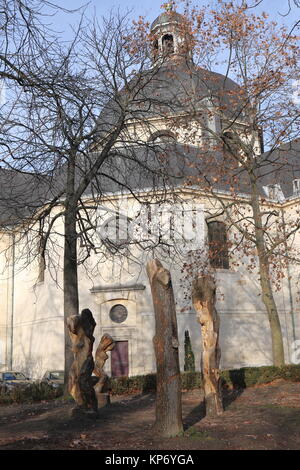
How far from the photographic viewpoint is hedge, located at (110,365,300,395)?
1433 centimetres

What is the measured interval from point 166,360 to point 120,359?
17.0 metres

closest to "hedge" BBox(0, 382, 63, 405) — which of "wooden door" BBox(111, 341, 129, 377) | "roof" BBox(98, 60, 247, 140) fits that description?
"roof" BBox(98, 60, 247, 140)

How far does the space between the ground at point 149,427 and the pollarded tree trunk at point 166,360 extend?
26 cm

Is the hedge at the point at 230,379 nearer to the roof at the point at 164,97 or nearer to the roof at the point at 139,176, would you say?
the roof at the point at 139,176

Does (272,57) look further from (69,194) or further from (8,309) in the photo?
(8,309)

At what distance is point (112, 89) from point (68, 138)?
2.23 metres

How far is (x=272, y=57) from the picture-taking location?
656 inches

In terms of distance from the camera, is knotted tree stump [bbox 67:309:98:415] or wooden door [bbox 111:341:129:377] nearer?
knotted tree stump [bbox 67:309:98:415]

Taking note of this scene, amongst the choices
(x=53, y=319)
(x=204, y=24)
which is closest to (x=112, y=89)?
(x=204, y=24)

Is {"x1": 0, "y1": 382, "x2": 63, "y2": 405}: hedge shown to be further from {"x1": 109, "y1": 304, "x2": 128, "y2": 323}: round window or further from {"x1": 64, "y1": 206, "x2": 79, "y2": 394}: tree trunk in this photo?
{"x1": 109, "y1": 304, "x2": 128, "y2": 323}: round window

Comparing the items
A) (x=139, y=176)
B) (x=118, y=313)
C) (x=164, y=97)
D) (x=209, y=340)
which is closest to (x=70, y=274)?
(x=139, y=176)

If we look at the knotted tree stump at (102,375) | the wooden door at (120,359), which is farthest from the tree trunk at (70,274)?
the wooden door at (120,359)

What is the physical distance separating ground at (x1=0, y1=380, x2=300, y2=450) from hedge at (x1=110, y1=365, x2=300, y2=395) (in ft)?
6.96

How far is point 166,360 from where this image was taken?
788cm
